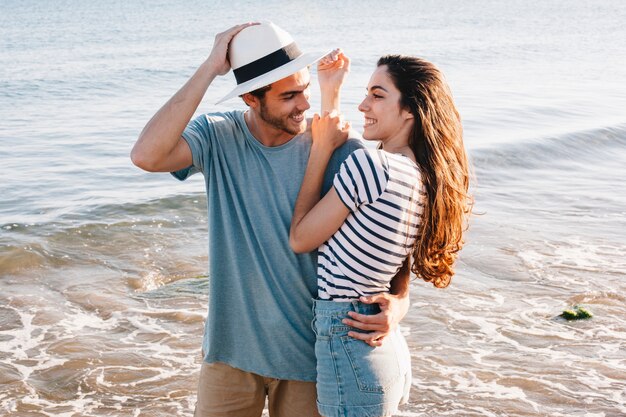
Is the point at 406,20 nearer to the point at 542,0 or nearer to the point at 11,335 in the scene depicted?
the point at 542,0

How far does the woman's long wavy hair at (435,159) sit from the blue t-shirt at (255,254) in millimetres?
302

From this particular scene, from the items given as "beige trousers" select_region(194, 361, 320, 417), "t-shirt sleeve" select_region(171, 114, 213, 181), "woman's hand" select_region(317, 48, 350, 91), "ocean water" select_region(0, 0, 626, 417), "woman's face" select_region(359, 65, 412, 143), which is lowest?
"ocean water" select_region(0, 0, 626, 417)

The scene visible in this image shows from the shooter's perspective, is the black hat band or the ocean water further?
the ocean water

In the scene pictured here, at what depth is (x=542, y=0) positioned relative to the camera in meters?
78.9

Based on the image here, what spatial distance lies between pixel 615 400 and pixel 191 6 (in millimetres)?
62104

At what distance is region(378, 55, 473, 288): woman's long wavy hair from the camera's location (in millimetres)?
3326

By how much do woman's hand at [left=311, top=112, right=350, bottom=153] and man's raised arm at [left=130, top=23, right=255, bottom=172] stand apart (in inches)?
19.2

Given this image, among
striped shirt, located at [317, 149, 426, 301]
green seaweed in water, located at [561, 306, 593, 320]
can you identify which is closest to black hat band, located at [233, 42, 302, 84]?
striped shirt, located at [317, 149, 426, 301]

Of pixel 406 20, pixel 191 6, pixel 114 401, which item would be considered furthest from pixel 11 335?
pixel 191 6

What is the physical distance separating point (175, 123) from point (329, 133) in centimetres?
64

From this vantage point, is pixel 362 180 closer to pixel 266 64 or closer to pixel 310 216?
pixel 310 216

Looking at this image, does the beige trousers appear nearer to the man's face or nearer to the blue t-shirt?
the blue t-shirt

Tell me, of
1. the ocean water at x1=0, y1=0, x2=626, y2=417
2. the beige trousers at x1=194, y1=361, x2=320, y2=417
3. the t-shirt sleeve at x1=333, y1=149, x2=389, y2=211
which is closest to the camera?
the t-shirt sleeve at x1=333, y1=149, x2=389, y2=211

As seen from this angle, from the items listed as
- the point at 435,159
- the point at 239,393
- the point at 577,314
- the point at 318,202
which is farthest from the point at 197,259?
the point at 435,159
